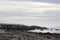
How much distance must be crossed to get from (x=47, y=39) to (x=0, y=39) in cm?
700

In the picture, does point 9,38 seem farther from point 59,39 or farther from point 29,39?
point 59,39

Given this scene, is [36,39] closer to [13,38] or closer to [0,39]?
[13,38]

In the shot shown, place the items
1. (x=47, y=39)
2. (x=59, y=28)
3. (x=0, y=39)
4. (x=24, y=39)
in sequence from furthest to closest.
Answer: (x=59, y=28) → (x=47, y=39) → (x=24, y=39) → (x=0, y=39)

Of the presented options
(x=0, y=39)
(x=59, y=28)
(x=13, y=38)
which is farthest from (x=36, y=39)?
(x=59, y=28)

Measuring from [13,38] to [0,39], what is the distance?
194 centimetres

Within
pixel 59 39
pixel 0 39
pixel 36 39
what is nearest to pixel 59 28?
pixel 59 39

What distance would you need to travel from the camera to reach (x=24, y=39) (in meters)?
25.8

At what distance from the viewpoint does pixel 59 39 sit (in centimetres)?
3006

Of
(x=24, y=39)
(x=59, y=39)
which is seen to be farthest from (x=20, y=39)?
(x=59, y=39)

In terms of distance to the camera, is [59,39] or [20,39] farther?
[59,39]

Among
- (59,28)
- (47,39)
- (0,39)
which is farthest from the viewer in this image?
(59,28)

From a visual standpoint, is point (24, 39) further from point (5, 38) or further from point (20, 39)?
point (5, 38)

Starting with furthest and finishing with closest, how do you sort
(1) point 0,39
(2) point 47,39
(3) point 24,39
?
(2) point 47,39 < (3) point 24,39 < (1) point 0,39

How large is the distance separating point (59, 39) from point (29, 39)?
18.8 ft
